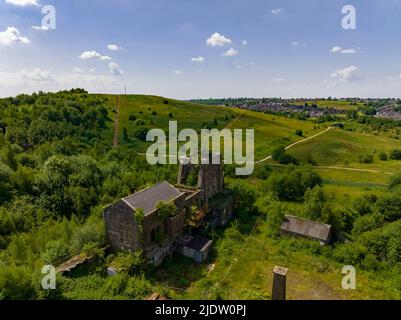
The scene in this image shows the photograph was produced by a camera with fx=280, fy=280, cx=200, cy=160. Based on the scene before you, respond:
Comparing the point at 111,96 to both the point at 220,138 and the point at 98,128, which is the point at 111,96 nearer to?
the point at 98,128

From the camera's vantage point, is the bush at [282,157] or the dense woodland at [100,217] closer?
the dense woodland at [100,217]

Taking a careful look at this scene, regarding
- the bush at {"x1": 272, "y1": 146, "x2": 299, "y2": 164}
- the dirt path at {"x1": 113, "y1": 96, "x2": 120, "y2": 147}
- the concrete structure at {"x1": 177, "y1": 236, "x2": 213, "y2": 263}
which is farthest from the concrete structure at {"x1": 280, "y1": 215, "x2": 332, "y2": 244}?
the dirt path at {"x1": 113, "y1": 96, "x2": 120, "y2": 147}

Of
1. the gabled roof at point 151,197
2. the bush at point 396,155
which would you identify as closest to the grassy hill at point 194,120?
the bush at point 396,155

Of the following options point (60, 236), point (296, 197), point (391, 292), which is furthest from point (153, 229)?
point (296, 197)

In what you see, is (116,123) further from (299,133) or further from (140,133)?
(299,133)

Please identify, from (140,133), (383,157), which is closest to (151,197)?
(140,133)

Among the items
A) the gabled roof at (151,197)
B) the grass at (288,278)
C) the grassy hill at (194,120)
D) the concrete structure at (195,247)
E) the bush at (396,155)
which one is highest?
the grassy hill at (194,120)

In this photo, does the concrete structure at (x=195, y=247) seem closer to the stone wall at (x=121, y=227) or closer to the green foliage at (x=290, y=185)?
the stone wall at (x=121, y=227)
